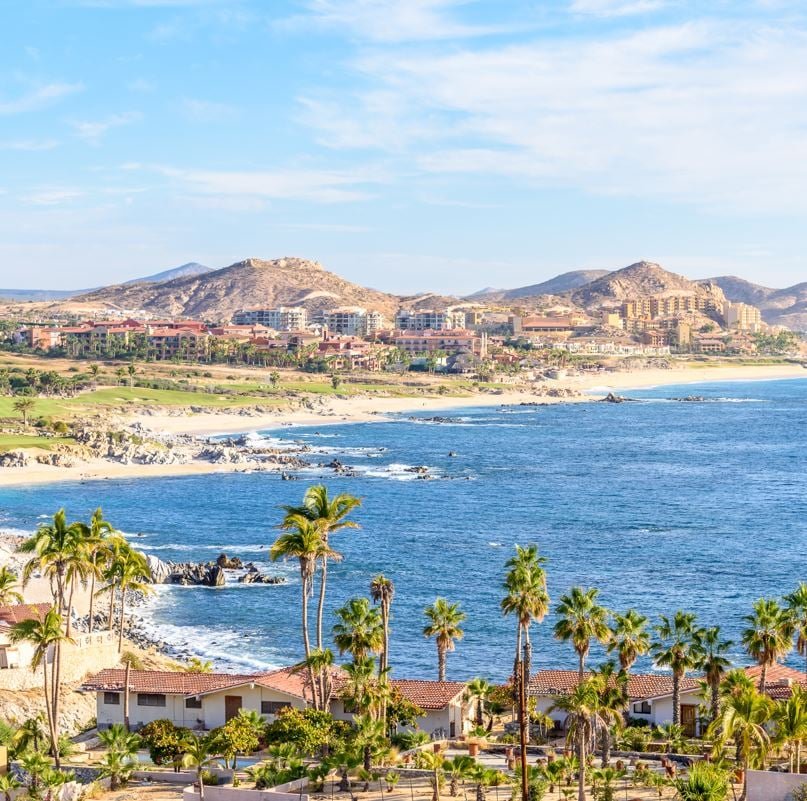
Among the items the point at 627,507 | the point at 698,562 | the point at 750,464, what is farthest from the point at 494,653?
the point at 750,464

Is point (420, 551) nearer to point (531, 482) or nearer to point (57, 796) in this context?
point (531, 482)

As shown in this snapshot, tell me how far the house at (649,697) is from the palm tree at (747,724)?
13.3m

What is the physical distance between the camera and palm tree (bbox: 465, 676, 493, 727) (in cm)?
5072

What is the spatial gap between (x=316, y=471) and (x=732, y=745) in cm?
10002

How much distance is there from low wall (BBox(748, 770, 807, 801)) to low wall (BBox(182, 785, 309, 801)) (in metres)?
12.5

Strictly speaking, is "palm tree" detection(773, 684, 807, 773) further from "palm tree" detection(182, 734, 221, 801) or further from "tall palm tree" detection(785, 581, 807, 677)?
"palm tree" detection(182, 734, 221, 801)

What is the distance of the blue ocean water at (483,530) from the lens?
72.9 m

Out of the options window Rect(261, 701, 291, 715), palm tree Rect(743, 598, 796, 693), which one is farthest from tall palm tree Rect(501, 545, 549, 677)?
window Rect(261, 701, 291, 715)

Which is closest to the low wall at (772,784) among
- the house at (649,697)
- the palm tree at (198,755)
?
the house at (649,697)

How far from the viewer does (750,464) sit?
15588 cm

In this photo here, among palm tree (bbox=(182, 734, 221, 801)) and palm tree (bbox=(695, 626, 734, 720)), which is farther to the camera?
palm tree (bbox=(695, 626, 734, 720))

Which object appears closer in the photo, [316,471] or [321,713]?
[321,713]

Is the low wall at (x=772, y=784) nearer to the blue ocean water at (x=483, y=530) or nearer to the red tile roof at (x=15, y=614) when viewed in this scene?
the blue ocean water at (x=483, y=530)

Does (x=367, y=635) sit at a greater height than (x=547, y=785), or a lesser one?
greater
